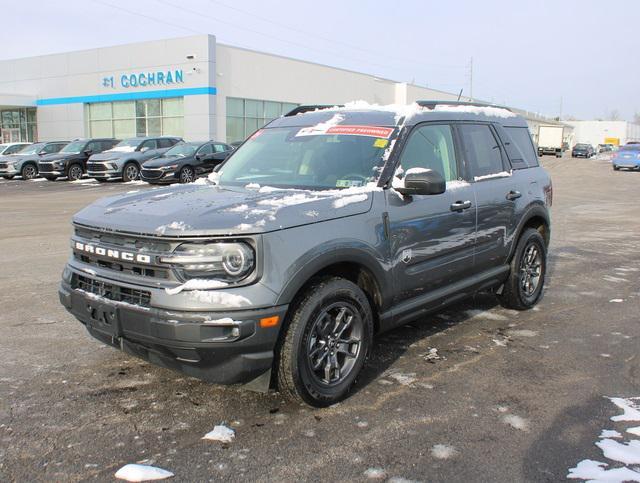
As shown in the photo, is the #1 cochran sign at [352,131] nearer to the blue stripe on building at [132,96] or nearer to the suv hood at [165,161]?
the suv hood at [165,161]

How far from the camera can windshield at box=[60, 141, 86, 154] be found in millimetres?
25000

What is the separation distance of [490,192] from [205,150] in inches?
706

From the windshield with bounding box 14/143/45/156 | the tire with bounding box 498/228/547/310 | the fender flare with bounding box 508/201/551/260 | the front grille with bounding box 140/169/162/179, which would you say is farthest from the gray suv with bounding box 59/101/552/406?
the windshield with bounding box 14/143/45/156

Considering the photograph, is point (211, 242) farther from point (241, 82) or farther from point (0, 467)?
point (241, 82)

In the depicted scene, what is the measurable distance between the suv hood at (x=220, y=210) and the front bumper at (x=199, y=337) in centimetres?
45

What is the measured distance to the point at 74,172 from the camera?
2461cm

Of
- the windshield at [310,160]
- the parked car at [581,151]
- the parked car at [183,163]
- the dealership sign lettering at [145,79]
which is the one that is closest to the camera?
the windshield at [310,160]

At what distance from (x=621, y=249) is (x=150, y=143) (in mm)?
19110

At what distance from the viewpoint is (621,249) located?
9.58 meters

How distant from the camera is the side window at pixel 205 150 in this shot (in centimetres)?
2165

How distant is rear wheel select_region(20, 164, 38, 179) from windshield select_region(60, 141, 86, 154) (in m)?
1.54

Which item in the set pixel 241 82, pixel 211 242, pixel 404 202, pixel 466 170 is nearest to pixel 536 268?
pixel 466 170

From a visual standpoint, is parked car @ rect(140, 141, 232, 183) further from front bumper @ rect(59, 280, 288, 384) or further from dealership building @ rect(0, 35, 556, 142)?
front bumper @ rect(59, 280, 288, 384)

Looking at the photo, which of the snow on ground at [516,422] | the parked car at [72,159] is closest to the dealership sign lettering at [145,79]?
the parked car at [72,159]
